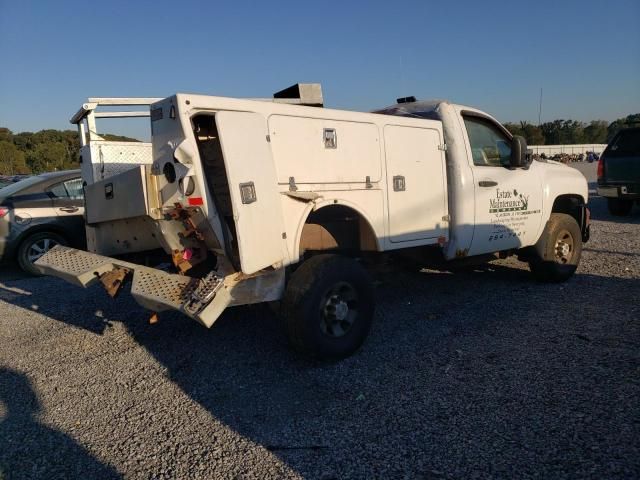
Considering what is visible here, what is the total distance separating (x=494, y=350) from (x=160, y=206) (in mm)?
3053

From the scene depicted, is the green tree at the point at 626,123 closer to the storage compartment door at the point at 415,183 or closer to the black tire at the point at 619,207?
the black tire at the point at 619,207

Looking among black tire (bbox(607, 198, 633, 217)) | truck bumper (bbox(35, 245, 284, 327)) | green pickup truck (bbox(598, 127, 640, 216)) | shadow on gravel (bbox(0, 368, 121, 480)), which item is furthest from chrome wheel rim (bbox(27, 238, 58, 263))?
black tire (bbox(607, 198, 633, 217))

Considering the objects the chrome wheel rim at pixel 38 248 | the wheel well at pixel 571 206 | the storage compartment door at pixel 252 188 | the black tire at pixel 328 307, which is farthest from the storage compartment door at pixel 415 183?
the chrome wheel rim at pixel 38 248

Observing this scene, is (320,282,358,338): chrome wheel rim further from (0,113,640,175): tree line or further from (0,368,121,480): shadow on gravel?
(0,113,640,175): tree line

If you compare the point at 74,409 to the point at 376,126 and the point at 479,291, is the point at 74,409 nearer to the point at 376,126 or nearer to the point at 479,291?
the point at 376,126

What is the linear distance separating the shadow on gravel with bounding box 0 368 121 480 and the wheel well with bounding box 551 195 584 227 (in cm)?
638

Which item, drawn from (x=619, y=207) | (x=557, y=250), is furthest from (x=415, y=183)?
(x=619, y=207)

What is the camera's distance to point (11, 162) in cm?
4194

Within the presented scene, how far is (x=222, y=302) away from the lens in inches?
139

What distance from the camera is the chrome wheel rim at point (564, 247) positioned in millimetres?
6508

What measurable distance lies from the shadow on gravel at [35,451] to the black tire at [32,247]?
5.03 meters

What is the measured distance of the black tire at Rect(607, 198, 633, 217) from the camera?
41.0 ft

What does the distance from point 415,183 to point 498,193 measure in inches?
54.3

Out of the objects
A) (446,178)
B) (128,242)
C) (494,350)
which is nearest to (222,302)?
(128,242)
